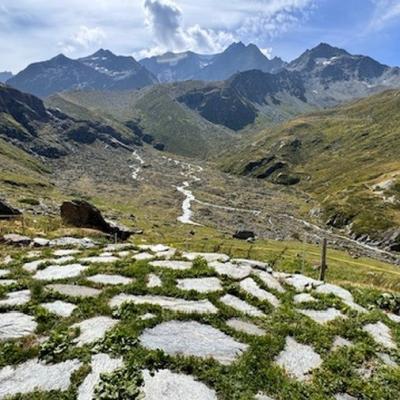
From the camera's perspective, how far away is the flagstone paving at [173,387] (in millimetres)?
12211

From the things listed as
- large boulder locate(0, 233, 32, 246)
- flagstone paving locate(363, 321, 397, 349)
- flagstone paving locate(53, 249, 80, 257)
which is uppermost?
flagstone paving locate(363, 321, 397, 349)

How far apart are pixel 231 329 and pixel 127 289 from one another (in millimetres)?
4884

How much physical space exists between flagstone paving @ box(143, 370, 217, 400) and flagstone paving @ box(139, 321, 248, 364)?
1216 millimetres

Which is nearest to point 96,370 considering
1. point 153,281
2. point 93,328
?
point 93,328

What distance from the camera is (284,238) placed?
A: 17812 centimetres

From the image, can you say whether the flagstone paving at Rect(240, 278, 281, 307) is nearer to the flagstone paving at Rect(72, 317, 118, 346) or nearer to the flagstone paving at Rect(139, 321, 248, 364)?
the flagstone paving at Rect(139, 321, 248, 364)

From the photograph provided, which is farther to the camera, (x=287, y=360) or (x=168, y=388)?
(x=287, y=360)

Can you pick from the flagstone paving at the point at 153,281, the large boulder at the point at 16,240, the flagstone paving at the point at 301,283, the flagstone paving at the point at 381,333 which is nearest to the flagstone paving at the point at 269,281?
the flagstone paving at the point at 301,283

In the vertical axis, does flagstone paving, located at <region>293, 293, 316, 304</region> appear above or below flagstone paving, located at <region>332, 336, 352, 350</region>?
above

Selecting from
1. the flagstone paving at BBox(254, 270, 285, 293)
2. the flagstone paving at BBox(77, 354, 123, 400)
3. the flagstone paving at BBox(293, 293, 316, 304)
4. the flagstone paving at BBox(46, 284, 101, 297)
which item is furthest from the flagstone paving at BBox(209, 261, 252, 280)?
the flagstone paving at BBox(77, 354, 123, 400)

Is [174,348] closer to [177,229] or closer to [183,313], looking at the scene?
[183,313]

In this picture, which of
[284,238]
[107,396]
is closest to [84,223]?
[107,396]

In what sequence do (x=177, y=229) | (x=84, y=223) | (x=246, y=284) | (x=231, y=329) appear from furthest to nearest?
(x=177, y=229)
(x=84, y=223)
(x=246, y=284)
(x=231, y=329)

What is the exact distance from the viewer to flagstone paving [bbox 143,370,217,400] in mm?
12211
